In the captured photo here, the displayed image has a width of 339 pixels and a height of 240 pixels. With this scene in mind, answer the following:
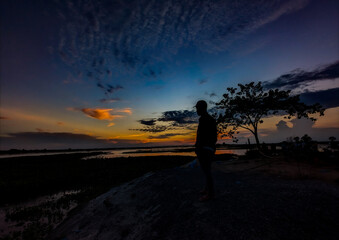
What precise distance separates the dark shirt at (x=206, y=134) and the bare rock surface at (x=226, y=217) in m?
1.69

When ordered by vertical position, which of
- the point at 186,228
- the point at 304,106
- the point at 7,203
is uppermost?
the point at 304,106

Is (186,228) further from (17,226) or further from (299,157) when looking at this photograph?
(299,157)

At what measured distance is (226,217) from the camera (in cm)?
377

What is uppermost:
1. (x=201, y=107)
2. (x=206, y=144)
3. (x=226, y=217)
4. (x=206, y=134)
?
(x=201, y=107)

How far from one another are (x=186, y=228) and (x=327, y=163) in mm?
10679

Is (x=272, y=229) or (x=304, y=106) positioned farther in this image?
(x=304, y=106)

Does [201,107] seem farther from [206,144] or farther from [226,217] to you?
[226,217]

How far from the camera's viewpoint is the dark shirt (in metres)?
4.48

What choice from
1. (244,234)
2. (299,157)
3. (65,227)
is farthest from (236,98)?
(65,227)

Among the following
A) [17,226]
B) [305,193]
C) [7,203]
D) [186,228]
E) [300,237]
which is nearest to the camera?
[300,237]

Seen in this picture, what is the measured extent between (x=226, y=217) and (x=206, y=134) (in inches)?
80.8

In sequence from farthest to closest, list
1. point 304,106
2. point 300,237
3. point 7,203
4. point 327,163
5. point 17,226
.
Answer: point 304,106 < point 7,203 < point 327,163 < point 17,226 < point 300,237

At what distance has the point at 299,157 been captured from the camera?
11.0 m

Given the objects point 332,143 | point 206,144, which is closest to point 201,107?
point 206,144
